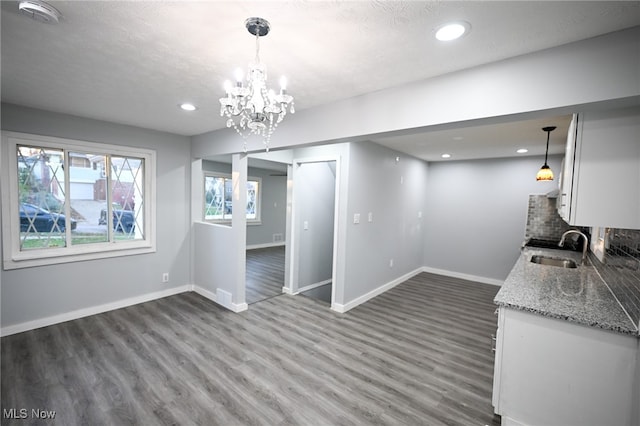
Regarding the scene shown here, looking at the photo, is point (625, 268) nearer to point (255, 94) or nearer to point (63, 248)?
point (255, 94)

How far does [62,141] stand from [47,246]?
4.06 ft

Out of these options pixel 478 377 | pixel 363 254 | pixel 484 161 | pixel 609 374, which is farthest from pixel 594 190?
pixel 484 161

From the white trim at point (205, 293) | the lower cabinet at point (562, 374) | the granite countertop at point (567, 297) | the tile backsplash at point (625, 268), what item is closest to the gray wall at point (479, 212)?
the granite countertop at point (567, 297)

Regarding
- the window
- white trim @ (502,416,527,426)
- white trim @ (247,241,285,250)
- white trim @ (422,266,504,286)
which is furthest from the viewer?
white trim @ (247,241,285,250)

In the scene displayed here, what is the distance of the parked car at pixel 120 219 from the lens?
3701 millimetres

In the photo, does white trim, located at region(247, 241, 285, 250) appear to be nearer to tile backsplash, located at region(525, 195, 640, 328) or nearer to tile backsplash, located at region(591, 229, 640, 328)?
tile backsplash, located at region(525, 195, 640, 328)

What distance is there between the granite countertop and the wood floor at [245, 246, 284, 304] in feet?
10.7

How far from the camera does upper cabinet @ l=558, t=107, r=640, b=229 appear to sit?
1605mm

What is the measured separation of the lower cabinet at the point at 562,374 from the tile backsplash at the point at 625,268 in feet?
0.84

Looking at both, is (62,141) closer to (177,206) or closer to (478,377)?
(177,206)

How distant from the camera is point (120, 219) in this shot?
385 cm

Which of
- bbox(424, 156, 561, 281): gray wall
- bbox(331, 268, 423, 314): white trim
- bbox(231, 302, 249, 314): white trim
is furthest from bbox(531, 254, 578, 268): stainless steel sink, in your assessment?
bbox(231, 302, 249, 314): white trim

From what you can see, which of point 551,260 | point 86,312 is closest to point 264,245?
point 86,312

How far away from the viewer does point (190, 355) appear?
8.97 feet
